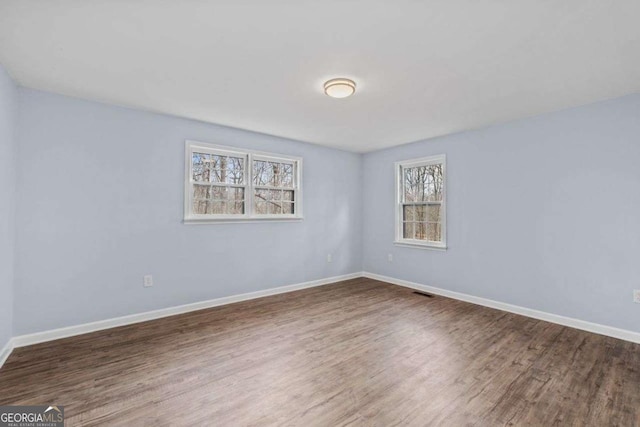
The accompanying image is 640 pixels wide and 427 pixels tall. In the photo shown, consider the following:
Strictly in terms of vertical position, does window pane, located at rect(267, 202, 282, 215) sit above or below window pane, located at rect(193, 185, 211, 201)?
below

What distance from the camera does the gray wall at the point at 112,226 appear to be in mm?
2801

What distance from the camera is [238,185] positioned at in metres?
4.16

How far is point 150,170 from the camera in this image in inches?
135

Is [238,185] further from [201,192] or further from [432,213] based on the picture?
[432,213]

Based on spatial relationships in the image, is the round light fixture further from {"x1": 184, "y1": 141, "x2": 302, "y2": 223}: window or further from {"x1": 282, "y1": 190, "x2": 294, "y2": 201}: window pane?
{"x1": 282, "y1": 190, "x2": 294, "y2": 201}: window pane

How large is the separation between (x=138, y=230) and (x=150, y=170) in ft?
2.39

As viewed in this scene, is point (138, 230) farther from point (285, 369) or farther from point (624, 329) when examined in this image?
point (624, 329)

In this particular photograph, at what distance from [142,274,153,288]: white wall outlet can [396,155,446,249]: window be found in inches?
152

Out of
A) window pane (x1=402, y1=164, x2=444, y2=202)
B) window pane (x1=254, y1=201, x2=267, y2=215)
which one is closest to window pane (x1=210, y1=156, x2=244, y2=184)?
window pane (x1=254, y1=201, x2=267, y2=215)

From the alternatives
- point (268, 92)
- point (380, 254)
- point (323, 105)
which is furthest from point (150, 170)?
point (380, 254)

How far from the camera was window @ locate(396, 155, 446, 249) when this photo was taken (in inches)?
181

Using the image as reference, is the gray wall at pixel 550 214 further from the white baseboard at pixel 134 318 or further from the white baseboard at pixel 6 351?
the white baseboard at pixel 6 351

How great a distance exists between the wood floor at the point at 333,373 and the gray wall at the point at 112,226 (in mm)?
416

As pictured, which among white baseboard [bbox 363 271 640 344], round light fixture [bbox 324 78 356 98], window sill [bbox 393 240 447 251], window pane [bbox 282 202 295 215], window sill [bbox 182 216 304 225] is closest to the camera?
round light fixture [bbox 324 78 356 98]
